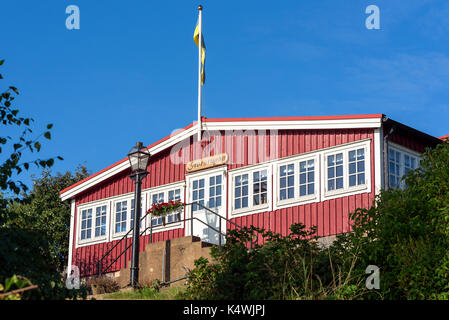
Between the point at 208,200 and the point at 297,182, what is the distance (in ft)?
9.71

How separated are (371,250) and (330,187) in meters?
6.23

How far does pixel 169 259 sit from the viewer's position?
18.1 meters

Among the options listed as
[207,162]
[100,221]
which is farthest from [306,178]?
[100,221]

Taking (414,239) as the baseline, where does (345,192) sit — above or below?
above

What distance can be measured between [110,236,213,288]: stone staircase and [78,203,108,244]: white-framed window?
4639mm

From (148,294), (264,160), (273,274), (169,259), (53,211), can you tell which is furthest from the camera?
(53,211)

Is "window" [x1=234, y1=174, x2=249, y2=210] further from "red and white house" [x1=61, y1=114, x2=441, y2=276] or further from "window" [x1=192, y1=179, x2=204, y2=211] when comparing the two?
"window" [x1=192, y1=179, x2=204, y2=211]

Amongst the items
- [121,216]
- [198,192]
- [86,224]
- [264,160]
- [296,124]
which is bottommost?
[86,224]

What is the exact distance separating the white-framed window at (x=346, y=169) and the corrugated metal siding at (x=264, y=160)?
0.18 metres

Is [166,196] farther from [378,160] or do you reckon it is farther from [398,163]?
[398,163]

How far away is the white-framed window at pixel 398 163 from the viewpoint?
18.1 meters

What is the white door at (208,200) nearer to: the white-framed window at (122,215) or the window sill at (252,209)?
the window sill at (252,209)

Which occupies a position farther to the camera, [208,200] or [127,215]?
[127,215]

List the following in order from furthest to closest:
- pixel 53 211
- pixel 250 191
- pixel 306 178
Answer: pixel 53 211, pixel 250 191, pixel 306 178
